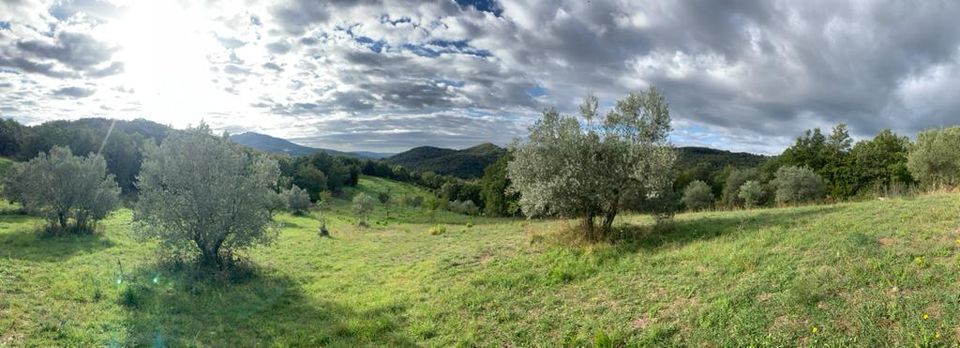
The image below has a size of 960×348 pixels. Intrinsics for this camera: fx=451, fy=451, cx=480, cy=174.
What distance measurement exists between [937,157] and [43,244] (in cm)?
6612

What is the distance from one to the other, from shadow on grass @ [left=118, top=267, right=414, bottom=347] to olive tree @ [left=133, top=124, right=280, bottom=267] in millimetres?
1864

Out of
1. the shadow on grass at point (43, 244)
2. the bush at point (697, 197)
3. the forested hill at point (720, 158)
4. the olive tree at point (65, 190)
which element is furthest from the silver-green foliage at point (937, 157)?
the forested hill at point (720, 158)

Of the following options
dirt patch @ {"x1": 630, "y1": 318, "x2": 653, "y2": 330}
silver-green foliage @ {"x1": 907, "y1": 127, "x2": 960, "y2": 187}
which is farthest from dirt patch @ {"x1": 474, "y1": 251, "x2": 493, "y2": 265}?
silver-green foliage @ {"x1": 907, "y1": 127, "x2": 960, "y2": 187}

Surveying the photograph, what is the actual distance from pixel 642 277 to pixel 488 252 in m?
9.46

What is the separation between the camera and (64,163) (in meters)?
32.3

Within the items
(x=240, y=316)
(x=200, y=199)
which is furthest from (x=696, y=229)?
(x=200, y=199)

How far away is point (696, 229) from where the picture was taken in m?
19.2

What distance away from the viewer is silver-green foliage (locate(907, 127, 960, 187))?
37438mm

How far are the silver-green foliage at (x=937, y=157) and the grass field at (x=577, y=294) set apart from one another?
96.9 ft

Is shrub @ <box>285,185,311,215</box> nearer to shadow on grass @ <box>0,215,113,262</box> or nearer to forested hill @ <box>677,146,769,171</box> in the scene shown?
shadow on grass @ <box>0,215,113,262</box>

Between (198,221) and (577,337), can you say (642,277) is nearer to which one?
(577,337)

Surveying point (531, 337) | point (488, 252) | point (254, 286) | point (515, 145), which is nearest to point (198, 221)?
point (254, 286)

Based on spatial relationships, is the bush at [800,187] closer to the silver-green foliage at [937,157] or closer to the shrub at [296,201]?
the silver-green foliage at [937,157]

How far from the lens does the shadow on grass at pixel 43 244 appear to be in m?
22.7
